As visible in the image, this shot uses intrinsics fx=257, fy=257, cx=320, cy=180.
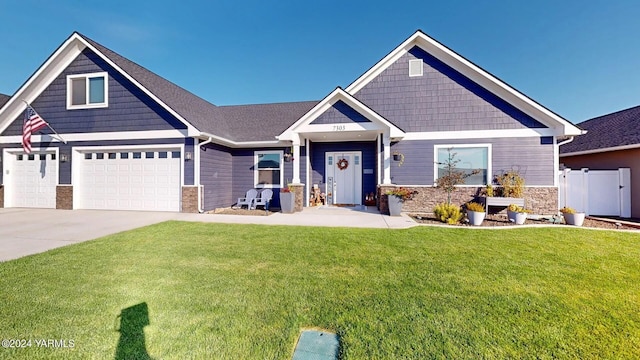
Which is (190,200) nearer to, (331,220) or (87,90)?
(331,220)

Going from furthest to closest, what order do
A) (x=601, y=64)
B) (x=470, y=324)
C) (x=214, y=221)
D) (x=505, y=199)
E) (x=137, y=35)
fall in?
(x=137, y=35) < (x=601, y=64) < (x=505, y=199) < (x=214, y=221) < (x=470, y=324)

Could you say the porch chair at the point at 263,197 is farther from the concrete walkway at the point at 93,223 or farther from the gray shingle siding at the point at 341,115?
the gray shingle siding at the point at 341,115

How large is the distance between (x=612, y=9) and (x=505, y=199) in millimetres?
7149

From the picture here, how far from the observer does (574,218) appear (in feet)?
24.8

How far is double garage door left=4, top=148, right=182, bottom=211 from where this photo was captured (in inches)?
400

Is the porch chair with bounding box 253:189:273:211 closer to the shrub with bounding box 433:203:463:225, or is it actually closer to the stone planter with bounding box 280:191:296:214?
the stone planter with bounding box 280:191:296:214

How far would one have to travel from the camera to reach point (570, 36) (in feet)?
34.7

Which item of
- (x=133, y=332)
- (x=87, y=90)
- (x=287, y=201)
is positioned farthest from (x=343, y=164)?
(x=87, y=90)

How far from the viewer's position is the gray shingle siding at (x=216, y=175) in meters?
10.3

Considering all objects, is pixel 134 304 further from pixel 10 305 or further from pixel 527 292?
pixel 527 292

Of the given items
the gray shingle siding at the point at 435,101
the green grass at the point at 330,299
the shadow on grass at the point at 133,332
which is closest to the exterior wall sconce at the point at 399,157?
the gray shingle siding at the point at 435,101

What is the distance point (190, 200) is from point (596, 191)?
15.5m

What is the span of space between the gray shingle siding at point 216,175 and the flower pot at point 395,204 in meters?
7.16

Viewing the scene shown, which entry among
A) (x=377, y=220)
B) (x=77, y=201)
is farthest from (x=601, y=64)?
(x=77, y=201)
